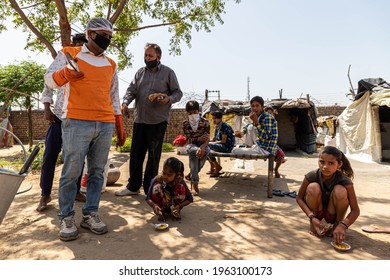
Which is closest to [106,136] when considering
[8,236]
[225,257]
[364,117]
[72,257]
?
[72,257]

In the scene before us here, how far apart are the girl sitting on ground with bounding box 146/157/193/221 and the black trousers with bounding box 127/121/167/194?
79 cm

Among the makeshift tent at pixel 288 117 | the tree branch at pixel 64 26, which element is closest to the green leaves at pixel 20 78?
the makeshift tent at pixel 288 117

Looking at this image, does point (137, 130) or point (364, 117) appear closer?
point (137, 130)

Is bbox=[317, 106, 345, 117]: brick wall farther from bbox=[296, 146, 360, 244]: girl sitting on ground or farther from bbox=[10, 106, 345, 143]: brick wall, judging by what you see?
bbox=[296, 146, 360, 244]: girl sitting on ground

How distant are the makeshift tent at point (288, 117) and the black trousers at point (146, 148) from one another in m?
8.06

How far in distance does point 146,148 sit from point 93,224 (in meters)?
1.55

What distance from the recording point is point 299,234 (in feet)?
9.01

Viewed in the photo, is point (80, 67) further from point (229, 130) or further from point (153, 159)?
point (229, 130)

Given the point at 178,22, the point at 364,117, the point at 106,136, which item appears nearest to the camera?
the point at 106,136

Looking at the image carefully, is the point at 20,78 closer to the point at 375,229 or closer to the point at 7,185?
the point at 7,185

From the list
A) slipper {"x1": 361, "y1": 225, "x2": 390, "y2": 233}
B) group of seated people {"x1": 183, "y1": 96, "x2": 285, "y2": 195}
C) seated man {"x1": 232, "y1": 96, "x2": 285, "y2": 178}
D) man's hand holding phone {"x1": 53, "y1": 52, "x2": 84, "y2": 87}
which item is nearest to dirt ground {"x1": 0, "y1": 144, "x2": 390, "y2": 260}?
slipper {"x1": 361, "y1": 225, "x2": 390, "y2": 233}

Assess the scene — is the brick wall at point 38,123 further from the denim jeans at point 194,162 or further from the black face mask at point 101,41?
the black face mask at point 101,41

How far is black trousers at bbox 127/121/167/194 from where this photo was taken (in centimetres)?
391

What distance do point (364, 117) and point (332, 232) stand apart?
27.7 feet
